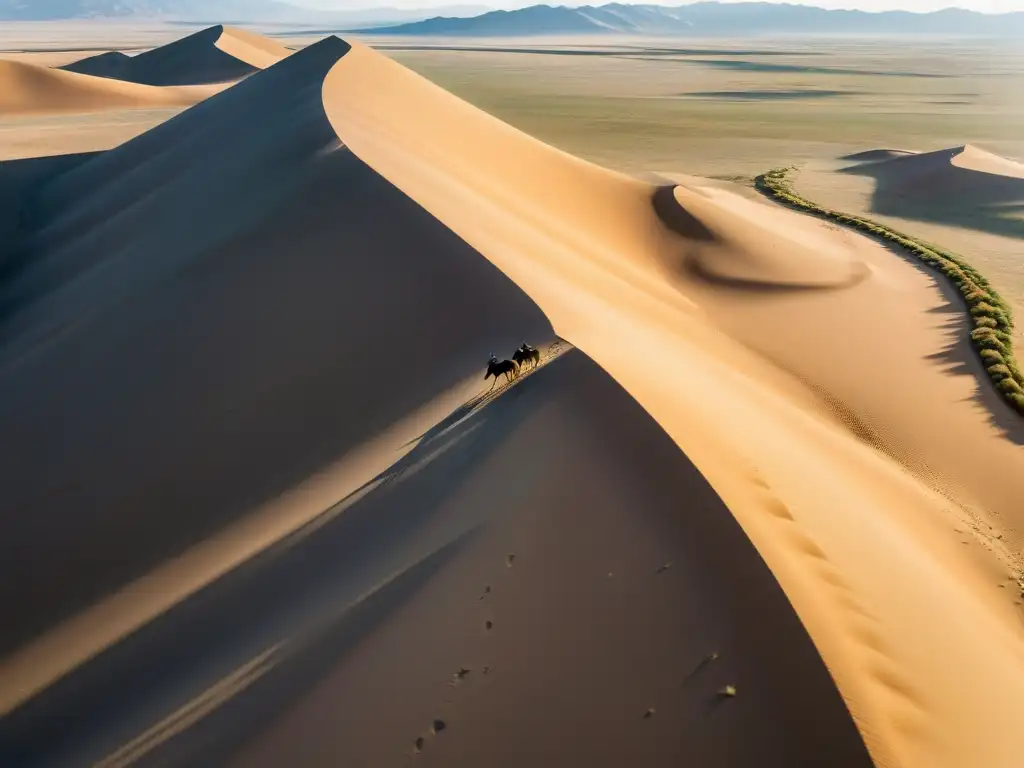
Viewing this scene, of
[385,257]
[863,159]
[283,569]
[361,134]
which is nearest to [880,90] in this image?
[863,159]

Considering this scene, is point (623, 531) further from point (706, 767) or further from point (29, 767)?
point (29, 767)

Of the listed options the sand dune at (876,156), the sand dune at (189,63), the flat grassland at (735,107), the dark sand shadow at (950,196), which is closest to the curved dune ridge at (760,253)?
the dark sand shadow at (950,196)

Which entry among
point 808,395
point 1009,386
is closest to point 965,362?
point 1009,386

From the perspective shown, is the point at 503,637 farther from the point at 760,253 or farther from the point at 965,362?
the point at 760,253

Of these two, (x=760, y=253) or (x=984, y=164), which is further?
(x=984, y=164)

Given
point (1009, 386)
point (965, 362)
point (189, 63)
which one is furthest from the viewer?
point (189, 63)

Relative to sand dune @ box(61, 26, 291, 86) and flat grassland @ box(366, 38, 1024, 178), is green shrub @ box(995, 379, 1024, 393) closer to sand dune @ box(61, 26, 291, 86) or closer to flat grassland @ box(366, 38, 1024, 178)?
flat grassland @ box(366, 38, 1024, 178)

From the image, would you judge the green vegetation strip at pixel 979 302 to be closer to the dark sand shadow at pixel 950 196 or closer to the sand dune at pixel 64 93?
the dark sand shadow at pixel 950 196
